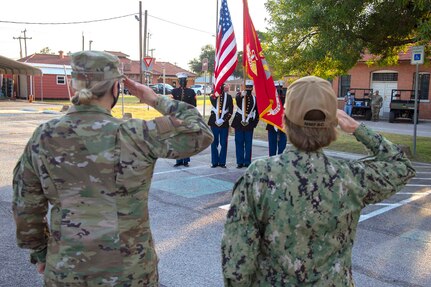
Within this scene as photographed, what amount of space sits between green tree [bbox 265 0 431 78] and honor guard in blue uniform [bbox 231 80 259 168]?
2941 millimetres

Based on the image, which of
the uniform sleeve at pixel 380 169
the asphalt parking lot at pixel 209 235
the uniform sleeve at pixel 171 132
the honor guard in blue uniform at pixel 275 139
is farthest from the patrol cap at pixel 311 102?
the honor guard in blue uniform at pixel 275 139

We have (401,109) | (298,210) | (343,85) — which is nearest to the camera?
(298,210)

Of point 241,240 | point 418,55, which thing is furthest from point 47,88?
point 241,240

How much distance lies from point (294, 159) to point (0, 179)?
7748 millimetres

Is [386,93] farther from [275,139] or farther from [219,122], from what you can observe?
[219,122]

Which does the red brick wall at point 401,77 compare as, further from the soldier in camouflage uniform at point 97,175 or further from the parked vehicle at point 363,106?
the soldier in camouflage uniform at point 97,175

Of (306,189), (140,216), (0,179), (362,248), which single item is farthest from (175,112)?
(0,179)

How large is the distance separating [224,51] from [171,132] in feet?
→ 24.9

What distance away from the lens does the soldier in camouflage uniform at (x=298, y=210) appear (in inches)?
72.1

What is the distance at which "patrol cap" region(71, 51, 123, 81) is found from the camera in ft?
6.77

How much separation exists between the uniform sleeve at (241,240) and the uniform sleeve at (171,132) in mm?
378

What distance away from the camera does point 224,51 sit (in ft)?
30.9

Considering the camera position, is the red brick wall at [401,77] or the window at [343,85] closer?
the red brick wall at [401,77]

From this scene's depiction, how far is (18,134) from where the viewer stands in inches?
600
